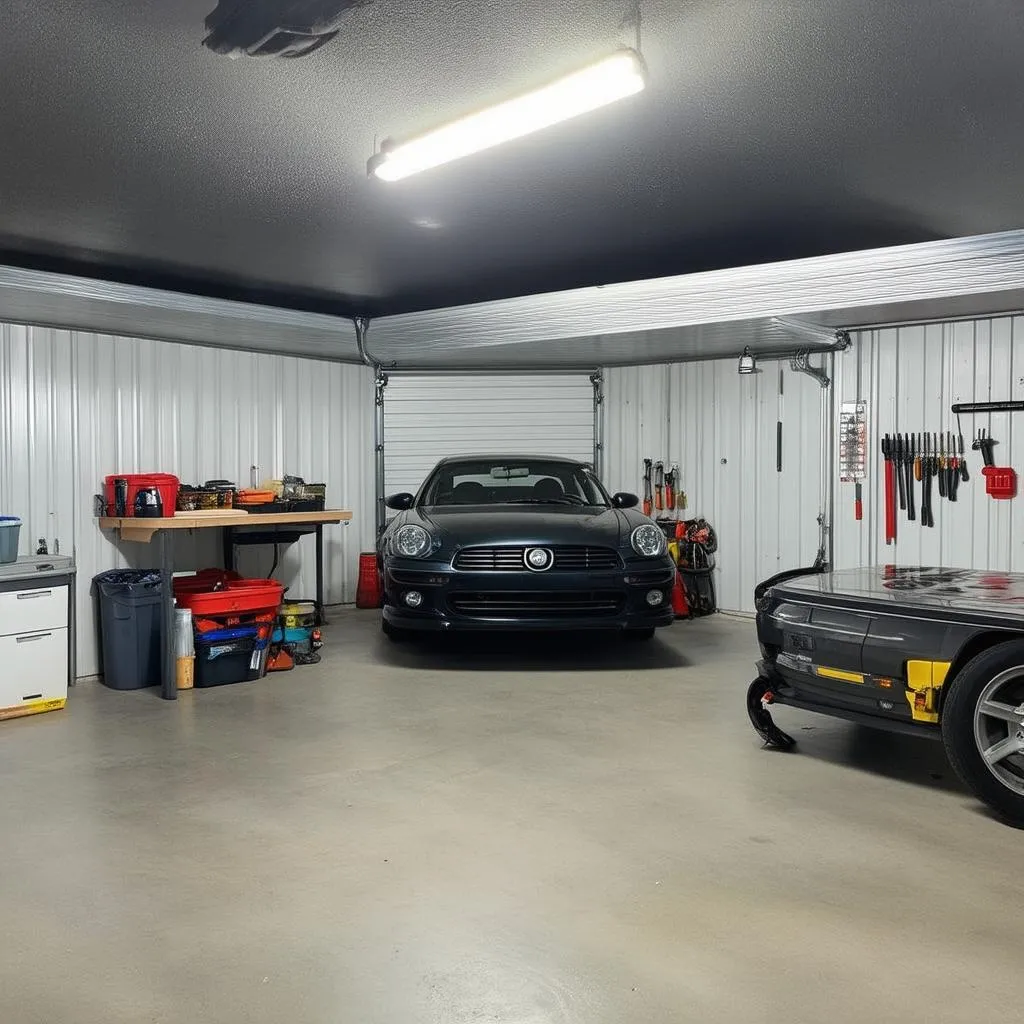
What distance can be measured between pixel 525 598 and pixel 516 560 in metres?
0.25

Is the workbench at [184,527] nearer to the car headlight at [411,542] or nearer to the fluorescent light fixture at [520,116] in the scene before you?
the car headlight at [411,542]

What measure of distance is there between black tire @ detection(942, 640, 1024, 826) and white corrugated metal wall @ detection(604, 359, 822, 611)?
4.32m

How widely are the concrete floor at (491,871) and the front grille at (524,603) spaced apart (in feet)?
2.82

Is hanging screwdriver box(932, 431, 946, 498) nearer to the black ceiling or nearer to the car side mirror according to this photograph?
the black ceiling

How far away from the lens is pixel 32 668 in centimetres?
484

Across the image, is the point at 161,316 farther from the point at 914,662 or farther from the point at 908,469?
the point at 908,469

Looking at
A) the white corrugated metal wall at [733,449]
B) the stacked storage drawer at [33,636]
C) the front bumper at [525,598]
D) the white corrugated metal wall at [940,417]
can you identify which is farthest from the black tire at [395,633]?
the white corrugated metal wall at [940,417]

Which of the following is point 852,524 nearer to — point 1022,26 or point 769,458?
point 769,458

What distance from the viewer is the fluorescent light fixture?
282 centimetres

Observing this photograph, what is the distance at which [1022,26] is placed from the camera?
2.95m

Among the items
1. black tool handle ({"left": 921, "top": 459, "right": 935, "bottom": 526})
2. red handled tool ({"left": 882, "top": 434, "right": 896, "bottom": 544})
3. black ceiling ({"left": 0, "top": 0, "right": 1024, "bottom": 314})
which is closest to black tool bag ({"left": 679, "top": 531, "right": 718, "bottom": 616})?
red handled tool ({"left": 882, "top": 434, "right": 896, "bottom": 544})

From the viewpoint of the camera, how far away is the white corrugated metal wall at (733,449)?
7547mm

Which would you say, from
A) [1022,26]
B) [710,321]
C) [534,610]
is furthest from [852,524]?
[1022,26]

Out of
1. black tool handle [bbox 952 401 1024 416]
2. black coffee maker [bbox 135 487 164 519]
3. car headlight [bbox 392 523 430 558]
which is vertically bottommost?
car headlight [bbox 392 523 430 558]
